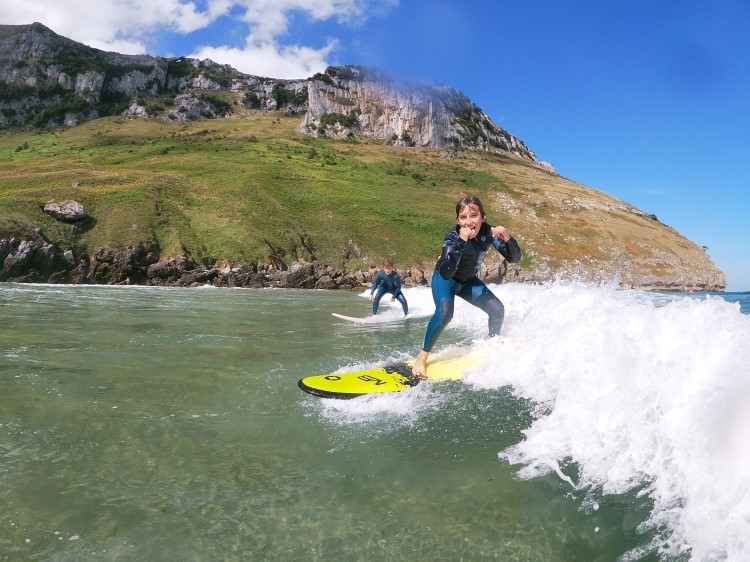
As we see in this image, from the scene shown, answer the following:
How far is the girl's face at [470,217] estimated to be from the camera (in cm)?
768

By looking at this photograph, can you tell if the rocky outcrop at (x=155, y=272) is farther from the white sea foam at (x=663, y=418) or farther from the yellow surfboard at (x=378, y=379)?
the white sea foam at (x=663, y=418)

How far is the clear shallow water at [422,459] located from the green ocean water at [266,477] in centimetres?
2

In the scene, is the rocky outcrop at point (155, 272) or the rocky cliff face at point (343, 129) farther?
the rocky cliff face at point (343, 129)

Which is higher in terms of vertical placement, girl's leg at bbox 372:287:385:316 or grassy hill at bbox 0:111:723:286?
grassy hill at bbox 0:111:723:286

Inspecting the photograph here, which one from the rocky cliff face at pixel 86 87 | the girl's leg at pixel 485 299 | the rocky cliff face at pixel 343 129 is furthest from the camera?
the rocky cliff face at pixel 86 87

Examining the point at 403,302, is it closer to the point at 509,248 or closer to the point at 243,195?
the point at 509,248

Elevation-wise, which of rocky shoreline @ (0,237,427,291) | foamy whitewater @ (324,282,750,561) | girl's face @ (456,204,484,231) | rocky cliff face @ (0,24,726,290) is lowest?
rocky shoreline @ (0,237,427,291)

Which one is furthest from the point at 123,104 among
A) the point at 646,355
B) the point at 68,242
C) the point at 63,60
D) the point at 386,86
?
the point at 646,355

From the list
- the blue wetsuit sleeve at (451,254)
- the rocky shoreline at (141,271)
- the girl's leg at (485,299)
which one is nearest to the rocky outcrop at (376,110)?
the rocky shoreline at (141,271)

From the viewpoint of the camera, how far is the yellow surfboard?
642 cm

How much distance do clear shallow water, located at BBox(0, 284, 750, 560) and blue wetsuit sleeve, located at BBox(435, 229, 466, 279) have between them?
161 centimetres

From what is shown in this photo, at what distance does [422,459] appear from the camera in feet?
14.3

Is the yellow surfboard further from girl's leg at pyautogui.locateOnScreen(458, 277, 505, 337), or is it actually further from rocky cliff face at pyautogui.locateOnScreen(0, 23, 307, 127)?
rocky cliff face at pyautogui.locateOnScreen(0, 23, 307, 127)

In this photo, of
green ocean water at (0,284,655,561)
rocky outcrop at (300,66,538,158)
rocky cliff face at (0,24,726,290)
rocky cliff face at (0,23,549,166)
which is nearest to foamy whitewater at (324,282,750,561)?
green ocean water at (0,284,655,561)
